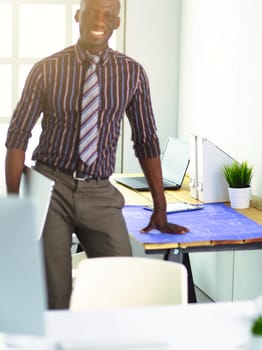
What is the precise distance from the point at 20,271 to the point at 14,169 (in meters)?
1.51

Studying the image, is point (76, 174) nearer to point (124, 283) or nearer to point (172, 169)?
point (124, 283)

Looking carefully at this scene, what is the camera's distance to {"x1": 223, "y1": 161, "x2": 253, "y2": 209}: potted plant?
4.03 m

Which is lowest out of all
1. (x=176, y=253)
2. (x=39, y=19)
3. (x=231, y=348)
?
(x=176, y=253)

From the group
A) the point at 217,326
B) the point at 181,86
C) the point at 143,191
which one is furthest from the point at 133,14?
the point at 217,326

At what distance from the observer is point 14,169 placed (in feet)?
9.98

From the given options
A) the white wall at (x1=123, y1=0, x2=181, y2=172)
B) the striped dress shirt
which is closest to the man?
the striped dress shirt

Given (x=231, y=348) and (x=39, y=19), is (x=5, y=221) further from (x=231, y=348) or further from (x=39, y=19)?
(x=39, y=19)

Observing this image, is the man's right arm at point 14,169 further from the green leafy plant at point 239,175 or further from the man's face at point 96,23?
the green leafy plant at point 239,175

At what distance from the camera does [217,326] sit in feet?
6.46

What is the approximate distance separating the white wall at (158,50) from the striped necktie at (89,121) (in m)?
2.49

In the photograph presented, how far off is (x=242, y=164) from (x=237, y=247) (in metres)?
0.68

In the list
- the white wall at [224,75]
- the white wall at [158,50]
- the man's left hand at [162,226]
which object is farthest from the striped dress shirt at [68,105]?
the white wall at [158,50]

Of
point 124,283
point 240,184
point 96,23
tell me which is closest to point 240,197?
point 240,184

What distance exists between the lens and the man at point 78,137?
305 cm
